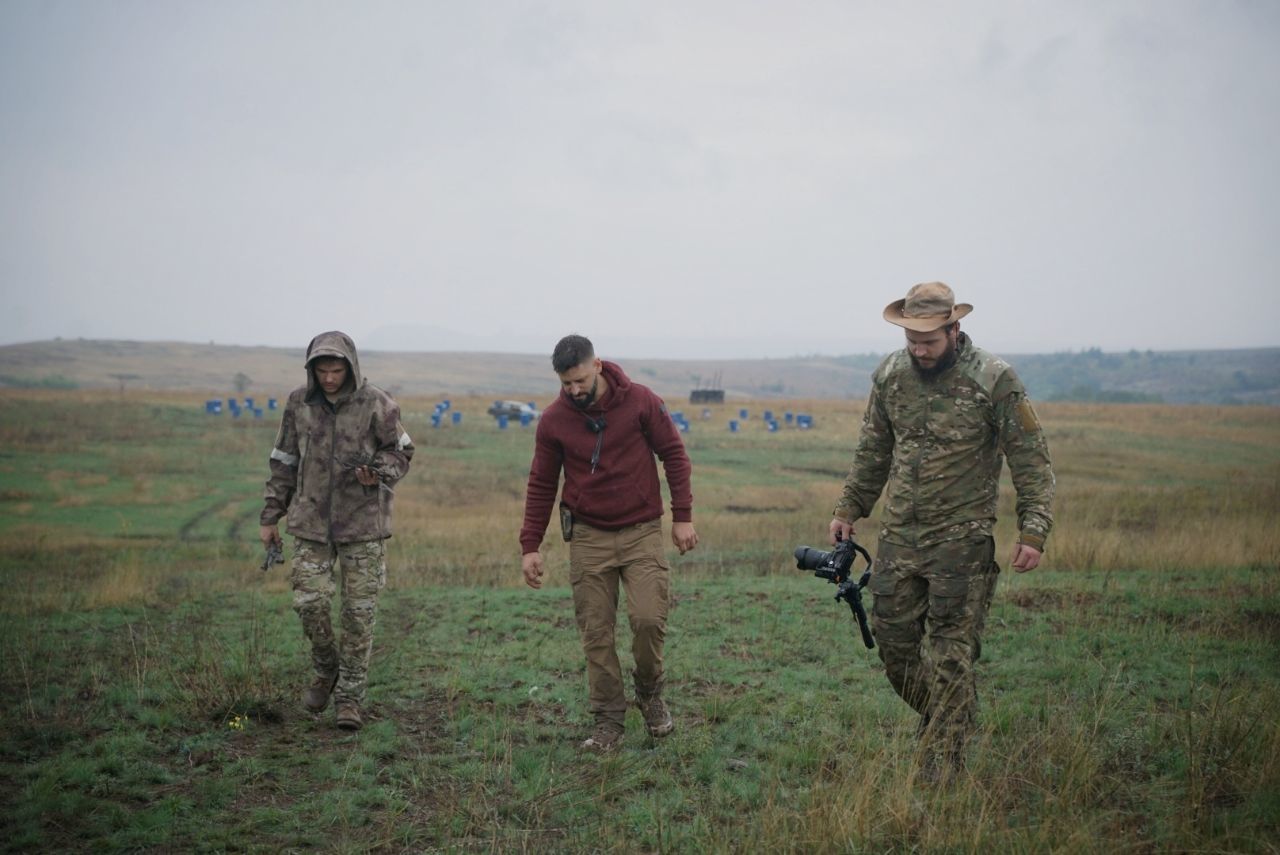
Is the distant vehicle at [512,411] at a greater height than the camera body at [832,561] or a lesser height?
lesser

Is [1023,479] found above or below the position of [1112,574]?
above

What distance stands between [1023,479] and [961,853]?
5.79 ft

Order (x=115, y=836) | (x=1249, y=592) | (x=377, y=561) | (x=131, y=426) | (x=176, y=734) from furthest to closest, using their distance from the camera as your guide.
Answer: (x=131, y=426), (x=1249, y=592), (x=377, y=561), (x=176, y=734), (x=115, y=836)

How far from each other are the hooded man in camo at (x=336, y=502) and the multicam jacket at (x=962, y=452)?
9.71 feet

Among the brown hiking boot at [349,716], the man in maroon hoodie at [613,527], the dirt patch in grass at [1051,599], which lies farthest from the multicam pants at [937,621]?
the dirt patch in grass at [1051,599]

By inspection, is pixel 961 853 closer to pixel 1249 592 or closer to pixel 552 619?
pixel 552 619

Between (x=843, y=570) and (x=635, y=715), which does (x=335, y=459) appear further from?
(x=843, y=570)

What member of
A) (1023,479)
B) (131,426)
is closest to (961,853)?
(1023,479)

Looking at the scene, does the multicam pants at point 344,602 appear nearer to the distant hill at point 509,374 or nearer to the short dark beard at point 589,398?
the short dark beard at point 589,398

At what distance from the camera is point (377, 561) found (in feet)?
19.3

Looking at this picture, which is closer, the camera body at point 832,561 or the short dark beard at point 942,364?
the short dark beard at point 942,364

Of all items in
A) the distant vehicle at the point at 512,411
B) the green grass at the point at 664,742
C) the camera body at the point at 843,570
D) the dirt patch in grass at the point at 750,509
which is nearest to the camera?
the green grass at the point at 664,742

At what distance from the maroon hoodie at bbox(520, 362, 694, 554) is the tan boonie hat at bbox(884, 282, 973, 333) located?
4.83 feet

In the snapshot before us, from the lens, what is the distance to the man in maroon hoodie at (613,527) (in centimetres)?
532
